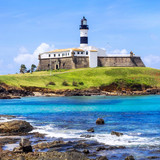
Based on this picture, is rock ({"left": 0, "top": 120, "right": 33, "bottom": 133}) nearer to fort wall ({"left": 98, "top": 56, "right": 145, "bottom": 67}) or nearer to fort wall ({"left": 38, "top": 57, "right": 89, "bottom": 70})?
fort wall ({"left": 38, "top": 57, "right": 89, "bottom": 70})

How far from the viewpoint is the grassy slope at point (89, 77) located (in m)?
118

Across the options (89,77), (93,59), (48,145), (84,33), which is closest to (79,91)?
(89,77)

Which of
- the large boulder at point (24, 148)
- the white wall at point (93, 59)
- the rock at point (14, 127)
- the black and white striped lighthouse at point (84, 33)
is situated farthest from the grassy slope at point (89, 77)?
the large boulder at point (24, 148)

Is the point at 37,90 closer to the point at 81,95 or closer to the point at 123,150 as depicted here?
the point at 81,95

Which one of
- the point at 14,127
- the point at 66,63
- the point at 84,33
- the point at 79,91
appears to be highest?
the point at 84,33

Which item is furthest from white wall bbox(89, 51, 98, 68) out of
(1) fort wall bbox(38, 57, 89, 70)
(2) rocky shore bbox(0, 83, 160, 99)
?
(2) rocky shore bbox(0, 83, 160, 99)

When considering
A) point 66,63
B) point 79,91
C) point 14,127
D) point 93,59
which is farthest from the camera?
point 93,59

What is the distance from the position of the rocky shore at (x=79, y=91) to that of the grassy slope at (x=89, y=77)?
8.70 ft

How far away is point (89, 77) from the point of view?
133125mm

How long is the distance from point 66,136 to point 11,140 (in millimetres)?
5693

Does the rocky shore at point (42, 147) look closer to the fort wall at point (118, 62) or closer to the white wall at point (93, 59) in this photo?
the white wall at point (93, 59)

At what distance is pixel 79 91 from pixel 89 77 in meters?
17.0

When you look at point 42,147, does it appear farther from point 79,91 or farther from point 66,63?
point 66,63

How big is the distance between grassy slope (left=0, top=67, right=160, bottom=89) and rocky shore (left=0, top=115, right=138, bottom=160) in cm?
7763
